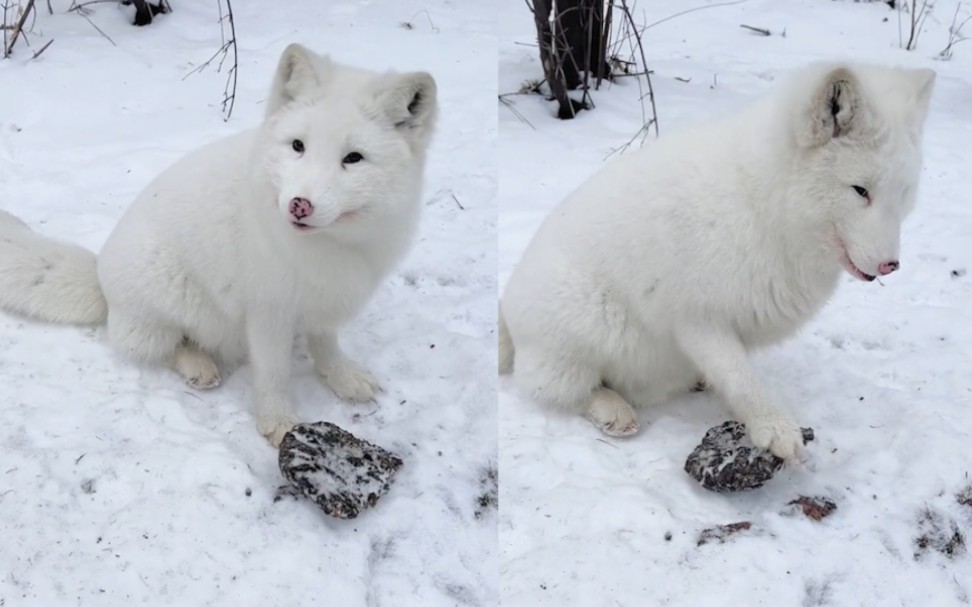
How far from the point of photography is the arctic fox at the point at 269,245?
117 inches

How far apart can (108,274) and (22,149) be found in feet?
6.36

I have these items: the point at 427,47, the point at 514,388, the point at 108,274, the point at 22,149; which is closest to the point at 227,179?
the point at 108,274

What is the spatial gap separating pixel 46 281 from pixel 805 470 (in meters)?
3.18

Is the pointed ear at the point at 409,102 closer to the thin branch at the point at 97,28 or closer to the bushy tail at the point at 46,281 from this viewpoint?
the bushy tail at the point at 46,281

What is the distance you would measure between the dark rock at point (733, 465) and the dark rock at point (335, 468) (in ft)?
3.71

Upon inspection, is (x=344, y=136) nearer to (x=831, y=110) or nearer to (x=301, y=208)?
(x=301, y=208)

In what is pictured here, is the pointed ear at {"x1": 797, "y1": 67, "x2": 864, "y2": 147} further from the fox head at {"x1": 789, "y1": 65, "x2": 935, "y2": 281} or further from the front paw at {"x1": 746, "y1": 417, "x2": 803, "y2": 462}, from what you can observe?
the front paw at {"x1": 746, "y1": 417, "x2": 803, "y2": 462}

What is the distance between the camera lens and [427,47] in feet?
22.3

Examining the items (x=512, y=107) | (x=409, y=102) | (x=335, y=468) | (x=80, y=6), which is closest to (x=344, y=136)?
(x=409, y=102)

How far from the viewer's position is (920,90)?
309 centimetres

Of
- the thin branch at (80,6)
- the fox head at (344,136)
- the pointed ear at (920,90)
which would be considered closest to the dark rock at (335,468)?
the fox head at (344,136)

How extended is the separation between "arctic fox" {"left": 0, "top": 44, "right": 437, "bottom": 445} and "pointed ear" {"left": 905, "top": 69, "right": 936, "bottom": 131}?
1646mm

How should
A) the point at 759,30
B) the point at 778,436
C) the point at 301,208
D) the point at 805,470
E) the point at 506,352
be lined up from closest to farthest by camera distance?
the point at 301,208 < the point at 778,436 < the point at 805,470 < the point at 506,352 < the point at 759,30

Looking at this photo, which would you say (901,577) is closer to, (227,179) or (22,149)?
(227,179)
